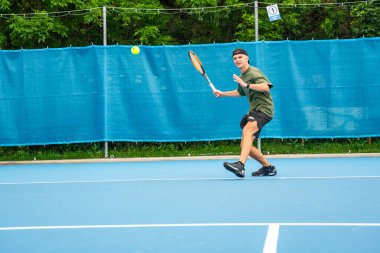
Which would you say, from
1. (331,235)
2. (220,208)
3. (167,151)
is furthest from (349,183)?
(167,151)

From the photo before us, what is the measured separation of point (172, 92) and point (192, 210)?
5230mm

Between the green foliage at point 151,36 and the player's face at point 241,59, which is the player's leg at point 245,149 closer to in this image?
the player's face at point 241,59

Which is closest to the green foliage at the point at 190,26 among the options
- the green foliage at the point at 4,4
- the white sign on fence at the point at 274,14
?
the green foliage at the point at 4,4

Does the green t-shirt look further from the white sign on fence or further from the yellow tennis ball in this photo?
the yellow tennis ball

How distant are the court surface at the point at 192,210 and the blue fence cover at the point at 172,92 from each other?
1.31 m

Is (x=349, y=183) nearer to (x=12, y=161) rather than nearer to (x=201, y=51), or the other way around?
(x=201, y=51)

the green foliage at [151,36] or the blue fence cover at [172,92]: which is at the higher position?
the green foliage at [151,36]

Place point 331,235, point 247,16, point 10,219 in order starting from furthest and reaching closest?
point 247,16 < point 10,219 < point 331,235

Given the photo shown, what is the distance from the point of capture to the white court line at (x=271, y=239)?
3896mm

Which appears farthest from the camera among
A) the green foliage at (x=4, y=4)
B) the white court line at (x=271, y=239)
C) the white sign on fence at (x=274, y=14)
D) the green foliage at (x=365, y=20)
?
the green foliage at (x=4, y=4)

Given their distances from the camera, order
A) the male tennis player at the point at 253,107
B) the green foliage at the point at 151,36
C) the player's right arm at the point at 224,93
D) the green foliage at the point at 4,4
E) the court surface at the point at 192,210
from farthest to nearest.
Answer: the green foliage at the point at 4,4, the green foliage at the point at 151,36, the player's right arm at the point at 224,93, the male tennis player at the point at 253,107, the court surface at the point at 192,210

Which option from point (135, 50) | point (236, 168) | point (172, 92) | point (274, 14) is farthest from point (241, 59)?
point (135, 50)

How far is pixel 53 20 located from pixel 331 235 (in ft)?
29.2

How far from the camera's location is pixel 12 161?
10906 millimetres
